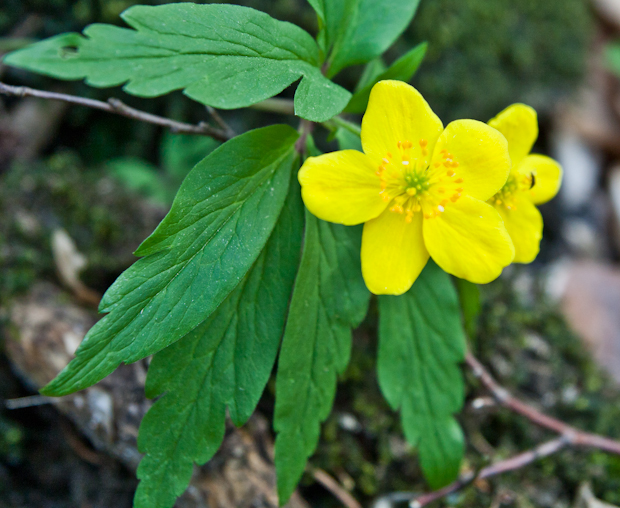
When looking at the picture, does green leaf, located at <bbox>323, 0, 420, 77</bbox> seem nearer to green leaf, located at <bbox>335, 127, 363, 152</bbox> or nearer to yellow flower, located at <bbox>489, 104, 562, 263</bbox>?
green leaf, located at <bbox>335, 127, 363, 152</bbox>

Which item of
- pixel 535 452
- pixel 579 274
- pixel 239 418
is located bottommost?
pixel 579 274

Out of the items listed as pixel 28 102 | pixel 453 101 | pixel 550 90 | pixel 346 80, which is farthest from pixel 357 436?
pixel 550 90

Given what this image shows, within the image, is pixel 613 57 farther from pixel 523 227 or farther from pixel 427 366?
pixel 427 366

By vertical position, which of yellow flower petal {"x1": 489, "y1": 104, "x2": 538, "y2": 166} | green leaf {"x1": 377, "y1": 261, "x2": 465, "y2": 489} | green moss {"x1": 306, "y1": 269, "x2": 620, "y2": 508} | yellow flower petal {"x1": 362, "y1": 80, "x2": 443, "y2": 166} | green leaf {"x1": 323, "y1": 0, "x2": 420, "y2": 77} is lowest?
green moss {"x1": 306, "y1": 269, "x2": 620, "y2": 508}

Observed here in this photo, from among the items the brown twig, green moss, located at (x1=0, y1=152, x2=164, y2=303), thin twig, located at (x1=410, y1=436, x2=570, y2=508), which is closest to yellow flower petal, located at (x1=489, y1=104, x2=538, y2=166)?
the brown twig

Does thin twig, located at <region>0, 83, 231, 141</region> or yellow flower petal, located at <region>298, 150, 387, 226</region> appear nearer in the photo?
yellow flower petal, located at <region>298, 150, 387, 226</region>

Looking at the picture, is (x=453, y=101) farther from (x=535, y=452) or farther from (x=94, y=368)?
(x=94, y=368)
